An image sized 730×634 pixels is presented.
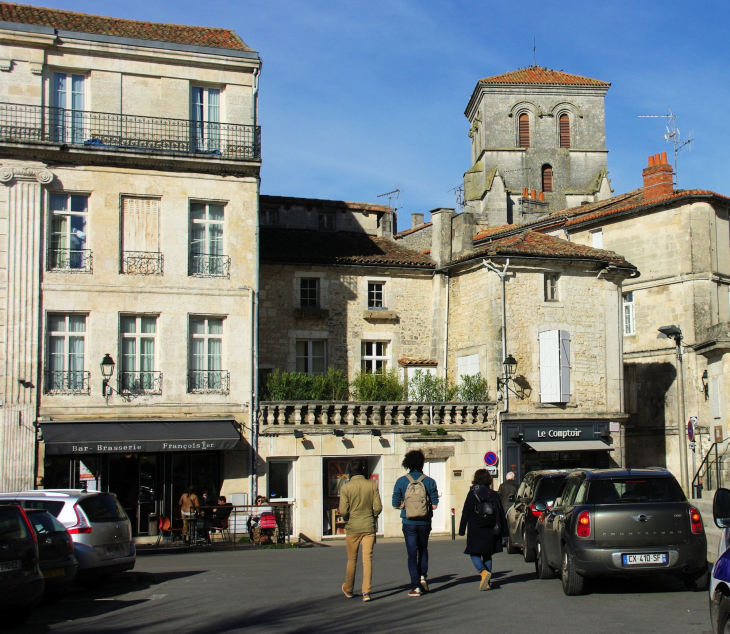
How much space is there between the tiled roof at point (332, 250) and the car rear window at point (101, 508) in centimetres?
1467

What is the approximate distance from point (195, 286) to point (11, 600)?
1505 centimetres

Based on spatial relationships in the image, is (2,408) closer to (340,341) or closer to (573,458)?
(340,341)

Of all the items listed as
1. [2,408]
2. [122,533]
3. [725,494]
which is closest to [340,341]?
[2,408]

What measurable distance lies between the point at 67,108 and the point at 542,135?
2060 inches

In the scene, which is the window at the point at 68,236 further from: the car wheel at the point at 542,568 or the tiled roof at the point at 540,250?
the car wheel at the point at 542,568

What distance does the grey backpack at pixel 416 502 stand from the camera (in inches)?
466

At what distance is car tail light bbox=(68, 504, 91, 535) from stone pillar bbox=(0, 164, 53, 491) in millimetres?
9977

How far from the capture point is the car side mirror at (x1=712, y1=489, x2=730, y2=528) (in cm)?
735

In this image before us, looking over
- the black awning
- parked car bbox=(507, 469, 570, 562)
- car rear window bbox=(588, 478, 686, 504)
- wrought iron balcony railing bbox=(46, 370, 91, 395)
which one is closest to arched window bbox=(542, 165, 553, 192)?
the black awning

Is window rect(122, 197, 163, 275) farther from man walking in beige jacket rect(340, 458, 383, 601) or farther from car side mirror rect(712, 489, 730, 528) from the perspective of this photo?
car side mirror rect(712, 489, 730, 528)

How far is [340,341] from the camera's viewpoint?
96.9 feet

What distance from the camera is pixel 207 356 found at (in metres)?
25.2

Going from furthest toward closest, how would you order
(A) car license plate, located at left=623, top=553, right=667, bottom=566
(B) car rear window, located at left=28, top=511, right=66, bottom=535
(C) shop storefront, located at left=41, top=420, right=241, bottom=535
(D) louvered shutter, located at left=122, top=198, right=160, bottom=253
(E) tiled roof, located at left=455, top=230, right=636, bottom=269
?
(E) tiled roof, located at left=455, top=230, right=636, bottom=269 < (D) louvered shutter, located at left=122, top=198, right=160, bottom=253 < (C) shop storefront, located at left=41, top=420, right=241, bottom=535 < (B) car rear window, located at left=28, top=511, right=66, bottom=535 < (A) car license plate, located at left=623, top=553, right=667, bottom=566

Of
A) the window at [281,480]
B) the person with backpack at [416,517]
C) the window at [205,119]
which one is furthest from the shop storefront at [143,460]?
Result: the person with backpack at [416,517]
